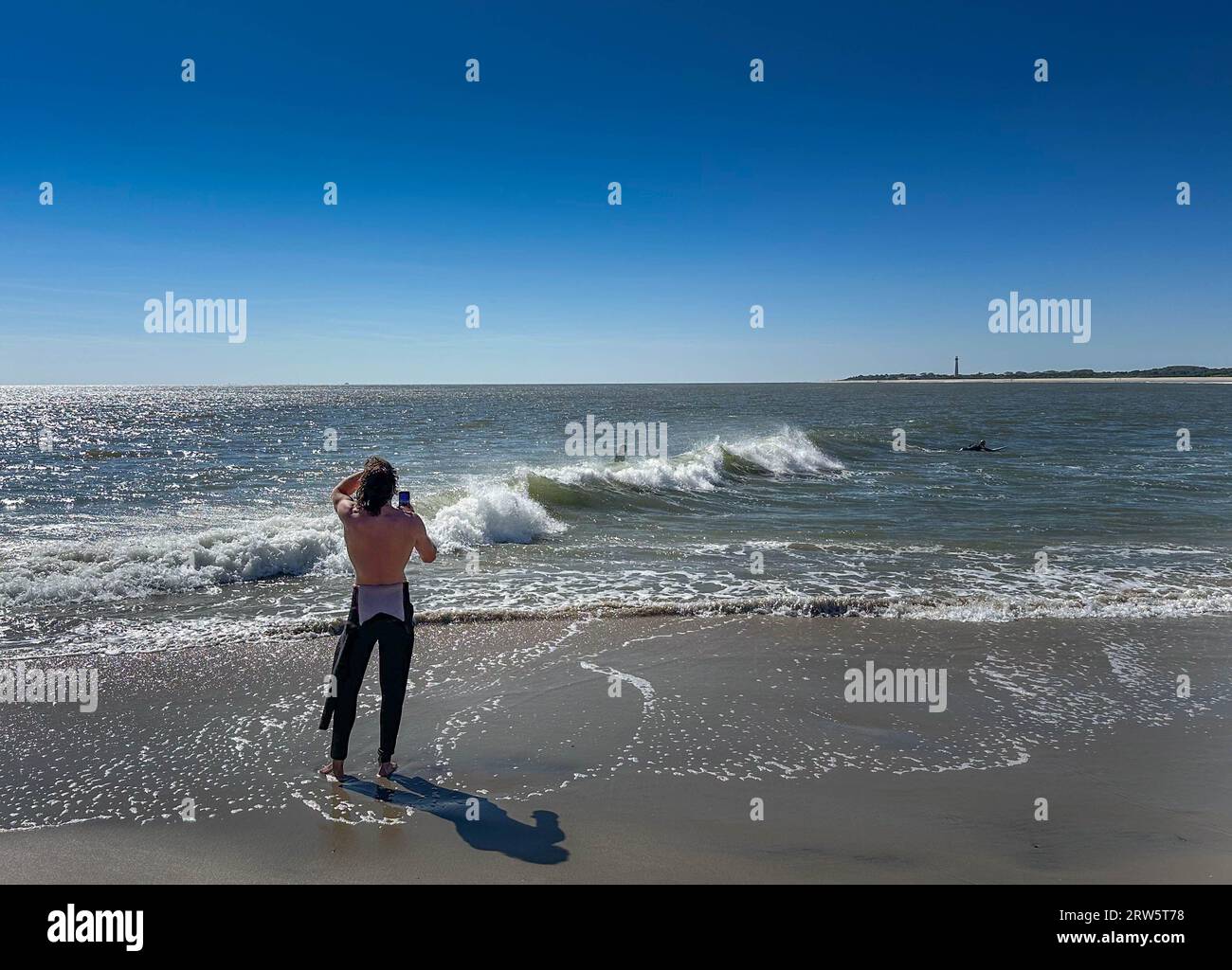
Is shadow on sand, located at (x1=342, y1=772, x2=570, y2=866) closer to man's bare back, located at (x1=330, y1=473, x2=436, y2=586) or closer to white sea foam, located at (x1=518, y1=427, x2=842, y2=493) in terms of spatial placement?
man's bare back, located at (x1=330, y1=473, x2=436, y2=586)

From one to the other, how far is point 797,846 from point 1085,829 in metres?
1.63

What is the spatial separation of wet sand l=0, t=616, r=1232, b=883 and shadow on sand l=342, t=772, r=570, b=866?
0.02 metres

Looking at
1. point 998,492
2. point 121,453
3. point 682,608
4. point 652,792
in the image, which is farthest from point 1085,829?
point 121,453

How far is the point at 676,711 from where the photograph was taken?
243 inches

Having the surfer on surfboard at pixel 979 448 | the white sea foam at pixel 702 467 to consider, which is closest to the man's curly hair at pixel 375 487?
the white sea foam at pixel 702 467

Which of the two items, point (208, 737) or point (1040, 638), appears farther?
point (1040, 638)

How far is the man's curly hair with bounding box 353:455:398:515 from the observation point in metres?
4.84

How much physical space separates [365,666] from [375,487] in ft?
3.60

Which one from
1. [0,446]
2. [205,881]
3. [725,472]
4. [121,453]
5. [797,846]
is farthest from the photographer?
[0,446]

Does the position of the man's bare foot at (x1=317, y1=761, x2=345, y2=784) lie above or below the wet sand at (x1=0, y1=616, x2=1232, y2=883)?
above

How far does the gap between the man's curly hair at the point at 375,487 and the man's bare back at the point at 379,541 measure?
3cm

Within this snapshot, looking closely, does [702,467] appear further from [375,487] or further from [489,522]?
[375,487]

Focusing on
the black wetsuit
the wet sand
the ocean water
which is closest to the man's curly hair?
the black wetsuit
